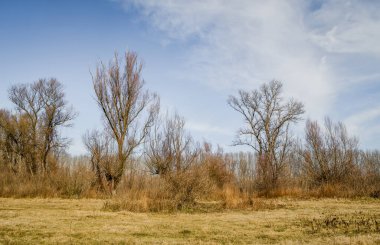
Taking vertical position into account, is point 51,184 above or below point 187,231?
above

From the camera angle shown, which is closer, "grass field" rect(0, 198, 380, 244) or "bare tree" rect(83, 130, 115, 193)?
"grass field" rect(0, 198, 380, 244)

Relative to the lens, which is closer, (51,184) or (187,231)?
(187,231)

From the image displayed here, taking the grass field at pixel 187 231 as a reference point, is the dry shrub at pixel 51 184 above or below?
above

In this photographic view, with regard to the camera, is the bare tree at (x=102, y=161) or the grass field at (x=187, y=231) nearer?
the grass field at (x=187, y=231)

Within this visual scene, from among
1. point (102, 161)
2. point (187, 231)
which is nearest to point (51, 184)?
point (102, 161)

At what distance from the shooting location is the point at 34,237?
6656 millimetres

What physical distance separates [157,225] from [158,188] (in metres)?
4.98

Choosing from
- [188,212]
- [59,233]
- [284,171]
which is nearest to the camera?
[59,233]

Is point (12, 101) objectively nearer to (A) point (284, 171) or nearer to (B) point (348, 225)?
(A) point (284, 171)

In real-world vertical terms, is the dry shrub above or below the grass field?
above

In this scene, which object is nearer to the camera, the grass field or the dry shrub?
the grass field

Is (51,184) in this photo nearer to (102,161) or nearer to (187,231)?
(102,161)

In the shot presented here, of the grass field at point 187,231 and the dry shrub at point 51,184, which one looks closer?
the grass field at point 187,231

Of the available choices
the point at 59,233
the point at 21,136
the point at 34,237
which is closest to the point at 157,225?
the point at 59,233
